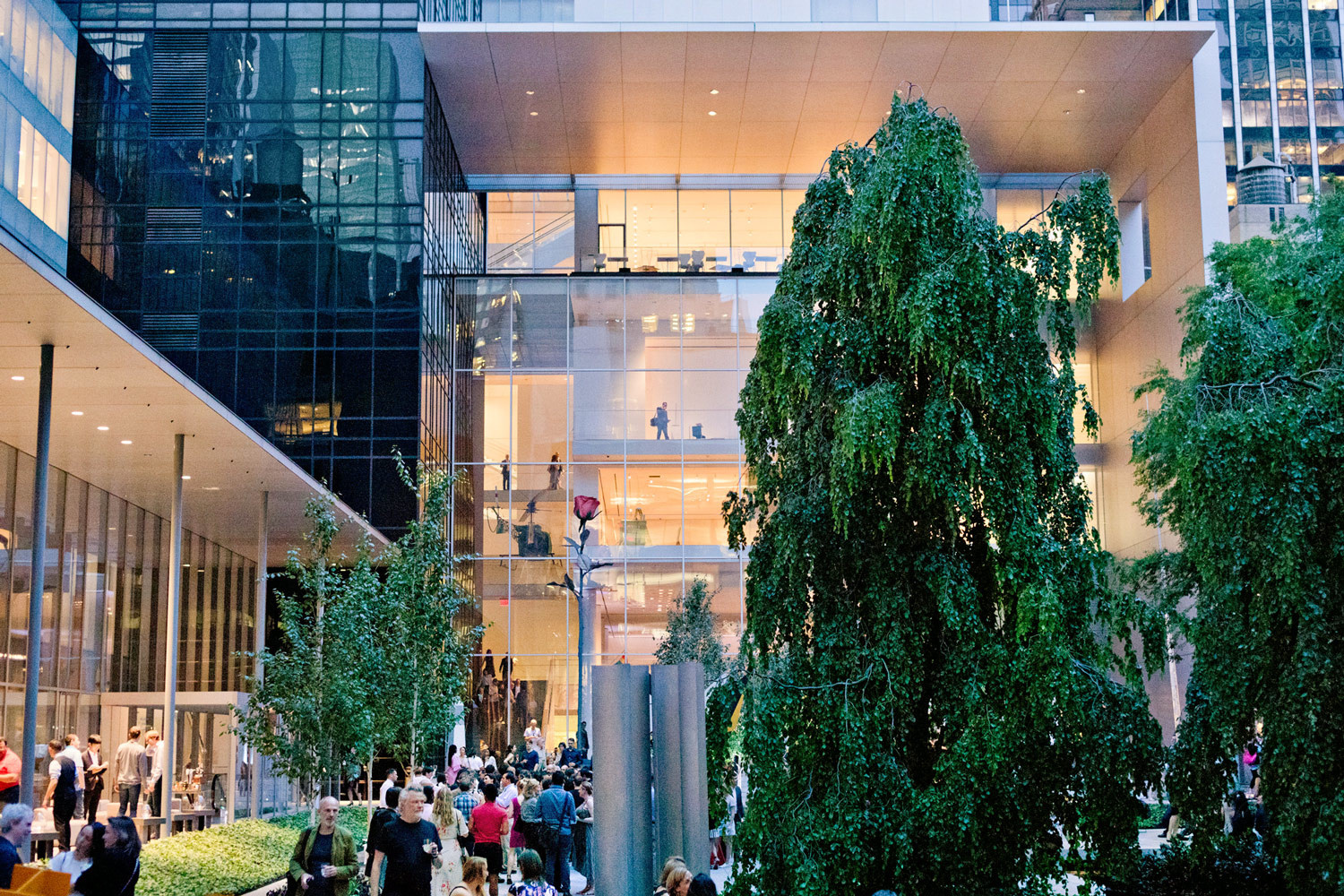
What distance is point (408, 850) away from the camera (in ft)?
31.2

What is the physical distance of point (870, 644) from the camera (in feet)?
37.6

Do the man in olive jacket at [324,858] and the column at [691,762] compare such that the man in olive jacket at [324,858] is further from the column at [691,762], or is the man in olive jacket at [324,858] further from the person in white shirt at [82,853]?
the column at [691,762]

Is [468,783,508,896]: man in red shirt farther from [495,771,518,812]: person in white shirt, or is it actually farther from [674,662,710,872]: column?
[674,662,710,872]: column

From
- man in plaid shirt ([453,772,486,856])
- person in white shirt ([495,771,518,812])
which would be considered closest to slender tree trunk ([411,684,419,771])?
man in plaid shirt ([453,772,486,856])

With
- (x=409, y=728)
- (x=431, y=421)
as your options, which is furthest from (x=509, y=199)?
(x=409, y=728)

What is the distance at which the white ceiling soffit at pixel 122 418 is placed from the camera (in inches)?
553

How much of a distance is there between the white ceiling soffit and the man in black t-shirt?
6.32 metres

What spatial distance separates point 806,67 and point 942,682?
28.8m

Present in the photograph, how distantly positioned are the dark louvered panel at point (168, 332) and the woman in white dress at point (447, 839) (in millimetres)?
23099

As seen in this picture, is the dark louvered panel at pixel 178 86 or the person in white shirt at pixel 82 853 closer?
the person in white shirt at pixel 82 853

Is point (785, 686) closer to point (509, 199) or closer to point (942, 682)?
point (942, 682)

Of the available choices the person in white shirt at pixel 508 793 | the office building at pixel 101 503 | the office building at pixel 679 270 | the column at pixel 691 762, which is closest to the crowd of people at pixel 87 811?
the office building at pixel 101 503

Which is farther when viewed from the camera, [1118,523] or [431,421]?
[1118,523]

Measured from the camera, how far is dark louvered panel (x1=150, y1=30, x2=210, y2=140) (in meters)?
35.2
